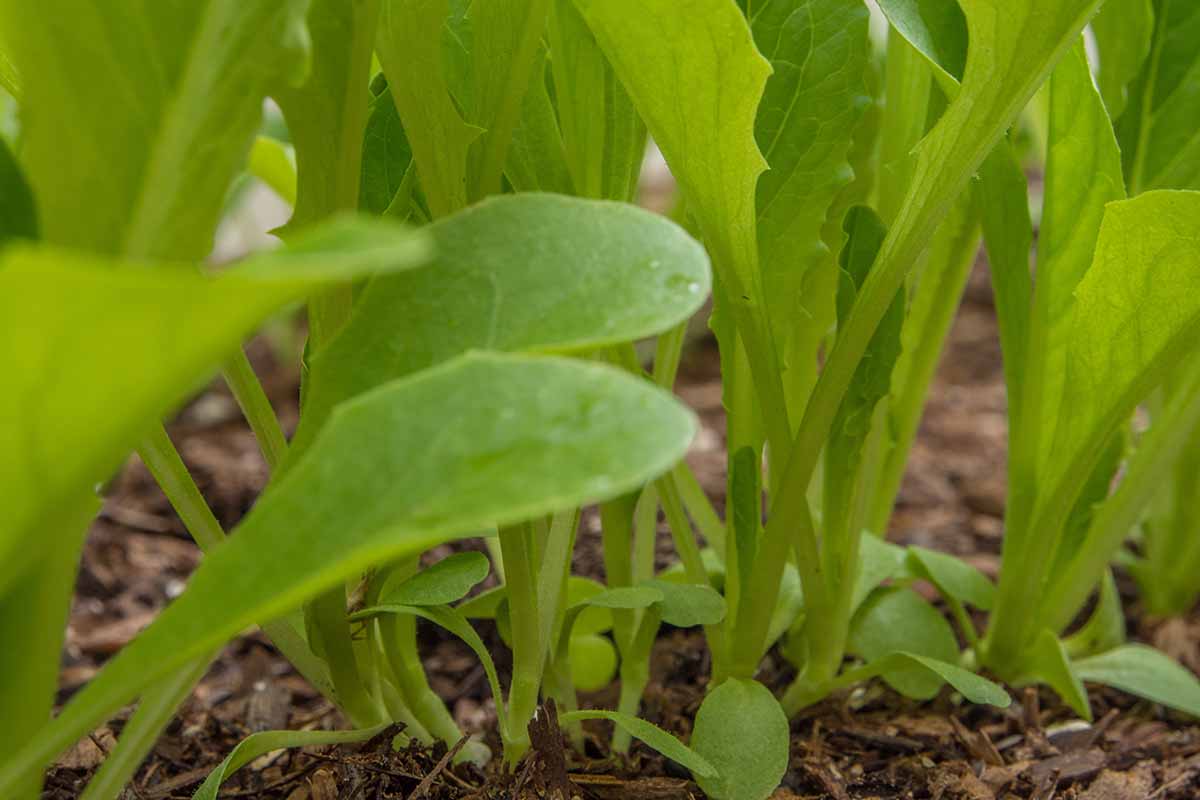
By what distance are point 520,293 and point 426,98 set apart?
17 cm

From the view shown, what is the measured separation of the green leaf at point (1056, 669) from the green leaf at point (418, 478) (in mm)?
552

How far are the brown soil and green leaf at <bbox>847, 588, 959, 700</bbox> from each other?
4 centimetres

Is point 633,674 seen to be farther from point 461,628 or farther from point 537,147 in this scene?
point 537,147

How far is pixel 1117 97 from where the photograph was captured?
2.88 feet

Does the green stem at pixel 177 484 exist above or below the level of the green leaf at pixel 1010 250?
below

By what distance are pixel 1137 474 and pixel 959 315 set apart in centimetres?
162

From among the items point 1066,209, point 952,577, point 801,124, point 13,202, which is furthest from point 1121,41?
point 13,202

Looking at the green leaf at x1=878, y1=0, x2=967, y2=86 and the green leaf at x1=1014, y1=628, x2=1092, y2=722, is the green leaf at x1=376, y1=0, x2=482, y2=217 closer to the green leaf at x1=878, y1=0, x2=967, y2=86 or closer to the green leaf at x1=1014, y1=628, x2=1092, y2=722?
the green leaf at x1=878, y1=0, x2=967, y2=86

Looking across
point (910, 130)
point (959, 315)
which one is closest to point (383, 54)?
point (910, 130)

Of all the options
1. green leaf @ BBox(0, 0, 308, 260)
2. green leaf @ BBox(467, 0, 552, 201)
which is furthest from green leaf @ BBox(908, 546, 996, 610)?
green leaf @ BBox(0, 0, 308, 260)

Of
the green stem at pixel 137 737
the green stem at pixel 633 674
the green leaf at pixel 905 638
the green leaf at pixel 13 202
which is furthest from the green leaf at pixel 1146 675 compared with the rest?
the green leaf at pixel 13 202

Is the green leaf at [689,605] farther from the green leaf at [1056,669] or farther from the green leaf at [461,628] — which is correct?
the green leaf at [1056,669]

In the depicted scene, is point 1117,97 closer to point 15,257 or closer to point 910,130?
point 910,130

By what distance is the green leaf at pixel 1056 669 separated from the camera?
2.71 feet
